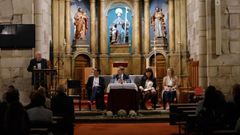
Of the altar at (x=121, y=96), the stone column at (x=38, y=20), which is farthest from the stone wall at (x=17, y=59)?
the altar at (x=121, y=96)

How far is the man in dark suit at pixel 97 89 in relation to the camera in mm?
12966

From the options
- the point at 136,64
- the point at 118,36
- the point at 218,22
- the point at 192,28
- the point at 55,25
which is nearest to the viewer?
the point at 218,22

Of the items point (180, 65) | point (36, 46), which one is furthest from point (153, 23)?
point (36, 46)

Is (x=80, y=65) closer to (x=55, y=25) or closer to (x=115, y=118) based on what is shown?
(x=55, y=25)

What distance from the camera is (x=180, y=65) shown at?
59.8 ft

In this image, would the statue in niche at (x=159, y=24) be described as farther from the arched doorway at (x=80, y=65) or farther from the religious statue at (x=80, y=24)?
the arched doorway at (x=80, y=65)

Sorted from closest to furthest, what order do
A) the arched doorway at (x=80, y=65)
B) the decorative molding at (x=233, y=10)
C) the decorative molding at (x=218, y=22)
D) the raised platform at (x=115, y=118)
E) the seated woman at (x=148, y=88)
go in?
the raised platform at (x=115, y=118) → the decorative molding at (x=218, y=22) → the decorative molding at (x=233, y=10) → the seated woman at (x=148, y=88) → the arched doorway at (x=80, y=65)

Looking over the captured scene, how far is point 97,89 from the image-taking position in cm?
1295

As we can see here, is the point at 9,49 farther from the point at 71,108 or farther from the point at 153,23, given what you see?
the point at 153,23

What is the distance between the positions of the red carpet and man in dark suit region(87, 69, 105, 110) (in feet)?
6.57

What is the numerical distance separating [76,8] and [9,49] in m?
7.15

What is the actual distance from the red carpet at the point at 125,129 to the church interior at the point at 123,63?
22 mm

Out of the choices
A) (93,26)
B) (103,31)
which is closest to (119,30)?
(103,31)

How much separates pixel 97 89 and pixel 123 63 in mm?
1579
